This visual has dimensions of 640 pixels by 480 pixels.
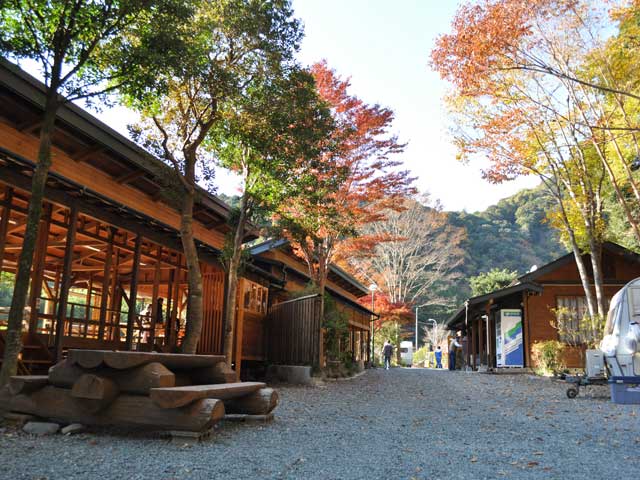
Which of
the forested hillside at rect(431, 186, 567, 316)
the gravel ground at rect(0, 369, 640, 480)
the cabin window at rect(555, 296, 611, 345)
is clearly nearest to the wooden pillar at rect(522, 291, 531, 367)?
the cabin window at rect(555, 296, 611, 345)

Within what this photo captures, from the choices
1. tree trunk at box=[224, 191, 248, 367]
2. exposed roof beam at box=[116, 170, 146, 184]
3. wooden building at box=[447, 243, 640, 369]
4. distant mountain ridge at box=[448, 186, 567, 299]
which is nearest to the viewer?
exposed roof beam at box=[116, 170, 146, 184]

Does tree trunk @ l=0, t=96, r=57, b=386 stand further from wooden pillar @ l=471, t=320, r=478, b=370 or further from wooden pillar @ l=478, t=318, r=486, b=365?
wooden pillar @ l=471, t=320, r=478, b=370

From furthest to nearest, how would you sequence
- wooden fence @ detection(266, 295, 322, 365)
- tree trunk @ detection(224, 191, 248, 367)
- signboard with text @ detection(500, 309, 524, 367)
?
signboard with text @ detection(500, 309, 524, 367)
wooden fence @ detection(266, 295, 322, 365)
tree trunk @ detection(224, 191, 248, 367)

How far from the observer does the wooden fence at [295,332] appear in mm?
13133

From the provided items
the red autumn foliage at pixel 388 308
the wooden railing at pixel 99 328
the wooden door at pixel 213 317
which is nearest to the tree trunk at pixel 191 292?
the wooden railing at pixel 99 328

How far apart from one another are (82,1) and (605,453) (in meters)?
6.88

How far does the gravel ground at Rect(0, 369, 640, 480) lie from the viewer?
384 cm

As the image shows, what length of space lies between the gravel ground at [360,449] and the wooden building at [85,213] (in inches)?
162

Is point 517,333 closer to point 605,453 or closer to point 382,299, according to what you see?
point 382,299

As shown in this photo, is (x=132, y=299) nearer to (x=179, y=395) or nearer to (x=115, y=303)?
(x=115, y=303)

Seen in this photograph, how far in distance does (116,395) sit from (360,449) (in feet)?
7.41

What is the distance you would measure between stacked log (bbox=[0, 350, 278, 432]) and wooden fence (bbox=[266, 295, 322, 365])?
7935 mm

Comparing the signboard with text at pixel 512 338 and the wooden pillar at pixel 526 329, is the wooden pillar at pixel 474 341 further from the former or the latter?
the wooden pillar at pixel 526 329

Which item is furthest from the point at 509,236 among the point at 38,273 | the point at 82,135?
the point at 38,273
